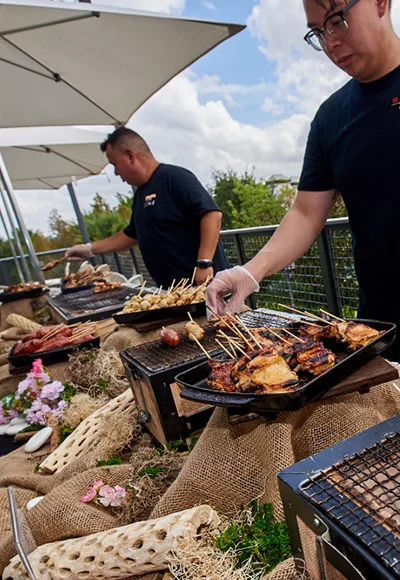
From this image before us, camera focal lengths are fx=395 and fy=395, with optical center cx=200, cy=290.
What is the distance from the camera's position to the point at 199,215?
396cm

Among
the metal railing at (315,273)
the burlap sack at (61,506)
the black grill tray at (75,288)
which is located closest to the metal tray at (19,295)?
the black grill tray at (75,288)

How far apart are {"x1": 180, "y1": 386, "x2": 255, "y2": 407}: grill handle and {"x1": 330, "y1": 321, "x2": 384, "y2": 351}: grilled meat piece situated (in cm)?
47

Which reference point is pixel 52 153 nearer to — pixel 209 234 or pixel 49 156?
pixel 49 156

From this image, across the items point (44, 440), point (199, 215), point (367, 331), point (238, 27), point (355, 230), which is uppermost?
point (238, 27)

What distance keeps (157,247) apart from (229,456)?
3062 millimetres

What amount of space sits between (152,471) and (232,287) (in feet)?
3.65

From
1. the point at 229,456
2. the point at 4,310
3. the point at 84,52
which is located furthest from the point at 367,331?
the point at 4,310

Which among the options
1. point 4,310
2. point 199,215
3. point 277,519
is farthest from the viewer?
point 4,310

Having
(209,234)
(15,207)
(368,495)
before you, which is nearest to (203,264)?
(209,234)

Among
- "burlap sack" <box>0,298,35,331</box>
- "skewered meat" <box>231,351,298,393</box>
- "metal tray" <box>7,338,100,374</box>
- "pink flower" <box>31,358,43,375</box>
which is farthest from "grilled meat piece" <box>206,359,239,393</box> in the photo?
"burlap sack" <box>0,298,35,331</box>

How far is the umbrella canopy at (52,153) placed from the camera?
8.49m

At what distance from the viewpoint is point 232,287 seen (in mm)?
2361

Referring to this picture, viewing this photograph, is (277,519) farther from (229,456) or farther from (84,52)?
(84,52)

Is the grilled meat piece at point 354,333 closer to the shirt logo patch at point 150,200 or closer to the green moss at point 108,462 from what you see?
the green moss at point 108,462
